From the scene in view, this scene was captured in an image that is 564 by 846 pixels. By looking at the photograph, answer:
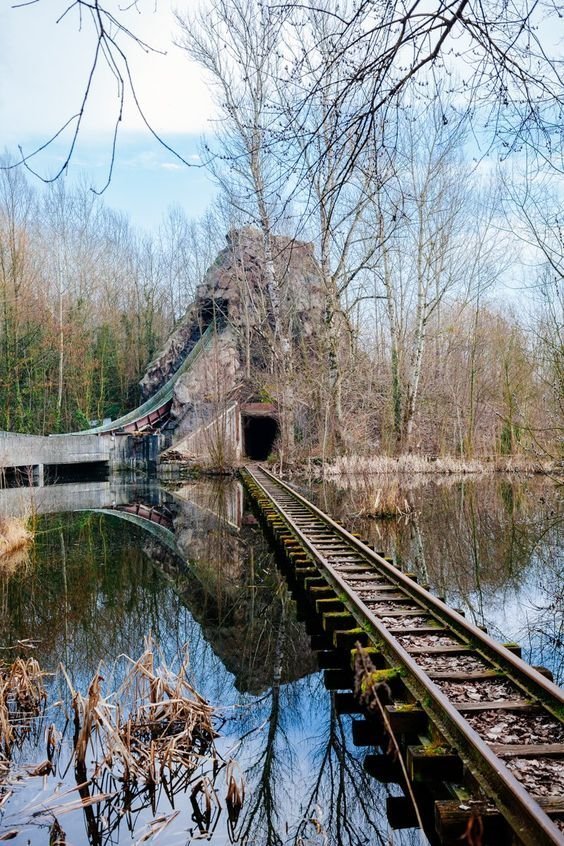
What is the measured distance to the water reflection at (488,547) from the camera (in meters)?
7.86

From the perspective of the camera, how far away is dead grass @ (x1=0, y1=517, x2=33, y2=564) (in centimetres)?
1243

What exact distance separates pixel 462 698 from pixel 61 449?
28958 millimetres

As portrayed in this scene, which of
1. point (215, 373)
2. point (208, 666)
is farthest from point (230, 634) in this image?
point (215, 373)

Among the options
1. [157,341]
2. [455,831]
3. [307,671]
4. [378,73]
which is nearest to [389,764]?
[455,831]

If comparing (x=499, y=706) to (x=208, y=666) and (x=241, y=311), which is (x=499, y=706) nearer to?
(x=208, y=666)

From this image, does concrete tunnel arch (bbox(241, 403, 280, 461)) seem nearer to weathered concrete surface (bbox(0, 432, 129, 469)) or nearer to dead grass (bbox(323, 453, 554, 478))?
weathered concrete surface (bbox(0, 432, 129, 469))

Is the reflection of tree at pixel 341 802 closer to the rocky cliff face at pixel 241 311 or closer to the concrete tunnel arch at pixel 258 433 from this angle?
the rocky cliff face at pixel 241 311

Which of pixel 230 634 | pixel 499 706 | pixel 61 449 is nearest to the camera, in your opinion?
pixel 499 706

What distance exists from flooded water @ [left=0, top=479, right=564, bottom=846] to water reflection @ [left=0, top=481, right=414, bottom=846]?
0.05 feet

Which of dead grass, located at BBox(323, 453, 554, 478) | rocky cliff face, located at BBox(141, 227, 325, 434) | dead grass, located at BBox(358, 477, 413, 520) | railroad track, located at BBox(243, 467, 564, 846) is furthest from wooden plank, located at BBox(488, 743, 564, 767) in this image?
rocky cliff face, located at BBox(141, 227, 325, 434)

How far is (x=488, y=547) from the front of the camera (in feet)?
39.7

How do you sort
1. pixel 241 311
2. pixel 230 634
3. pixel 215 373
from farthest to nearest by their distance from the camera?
1. pixel 241 311
2. pixel 215 373
3. pixel 230 634

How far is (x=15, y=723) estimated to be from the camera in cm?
524

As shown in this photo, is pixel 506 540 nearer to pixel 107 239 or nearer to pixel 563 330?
pixel 563 330
